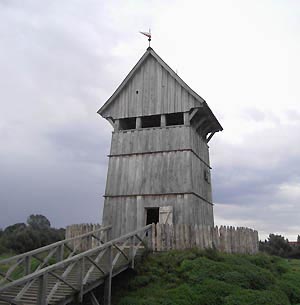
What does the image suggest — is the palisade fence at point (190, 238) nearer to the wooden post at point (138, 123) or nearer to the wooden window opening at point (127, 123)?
the wooden post at point (138, 123)

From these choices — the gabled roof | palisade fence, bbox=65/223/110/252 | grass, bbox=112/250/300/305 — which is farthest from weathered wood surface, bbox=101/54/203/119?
grass, bbox=112/250/300/305

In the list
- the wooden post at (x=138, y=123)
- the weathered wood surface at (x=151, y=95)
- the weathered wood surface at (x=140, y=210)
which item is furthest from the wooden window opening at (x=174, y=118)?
the weathered wood surface at (x=140, y=210)

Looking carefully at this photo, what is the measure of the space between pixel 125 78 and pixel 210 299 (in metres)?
14.4

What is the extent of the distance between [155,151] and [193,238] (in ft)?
19.4

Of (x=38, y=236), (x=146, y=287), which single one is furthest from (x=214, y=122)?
(x=38, y=236)

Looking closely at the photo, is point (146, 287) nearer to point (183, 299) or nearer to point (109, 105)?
point (183, 299)

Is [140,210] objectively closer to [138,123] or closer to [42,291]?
[138,123]

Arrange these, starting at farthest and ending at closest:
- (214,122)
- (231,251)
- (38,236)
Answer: (38,236)
(214,122)
(231,251)

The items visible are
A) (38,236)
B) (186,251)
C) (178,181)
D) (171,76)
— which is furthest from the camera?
(38,236)

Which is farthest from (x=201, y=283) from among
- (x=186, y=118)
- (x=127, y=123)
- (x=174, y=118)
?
(x=127, y=123)

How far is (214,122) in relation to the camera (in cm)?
2475

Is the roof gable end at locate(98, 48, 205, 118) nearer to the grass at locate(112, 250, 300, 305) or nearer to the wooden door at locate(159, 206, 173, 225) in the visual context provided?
the wooden door at locate(159, 206, 173, 225)

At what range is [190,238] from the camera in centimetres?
1806

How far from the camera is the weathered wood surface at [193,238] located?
17828mm
